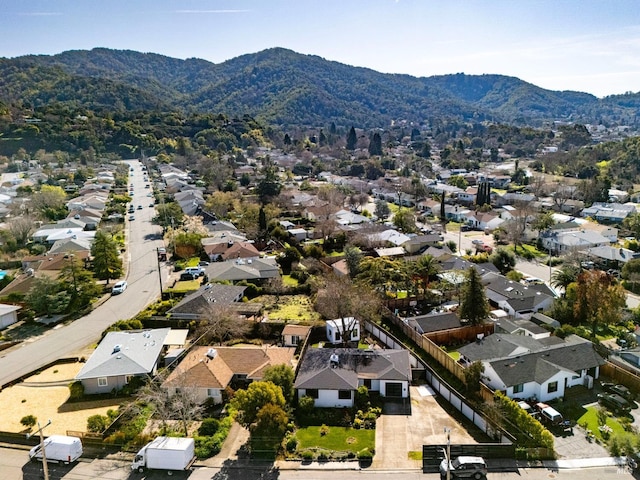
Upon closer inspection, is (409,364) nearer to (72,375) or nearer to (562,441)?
(562,441)

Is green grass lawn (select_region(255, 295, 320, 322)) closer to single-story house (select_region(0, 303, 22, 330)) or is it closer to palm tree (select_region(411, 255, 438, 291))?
palm tree (select_region(411, 255, 438, 291))

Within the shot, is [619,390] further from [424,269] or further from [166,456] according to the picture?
[166,456]

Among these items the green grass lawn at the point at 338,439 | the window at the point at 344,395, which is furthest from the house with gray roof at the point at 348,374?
the green grass lawn at the point at 338,439

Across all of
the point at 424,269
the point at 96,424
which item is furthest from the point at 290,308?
the point at 96,424

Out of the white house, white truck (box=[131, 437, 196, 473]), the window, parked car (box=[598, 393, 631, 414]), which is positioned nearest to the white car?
the white house

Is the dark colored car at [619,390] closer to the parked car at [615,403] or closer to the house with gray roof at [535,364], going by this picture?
the parked car at [615,403]

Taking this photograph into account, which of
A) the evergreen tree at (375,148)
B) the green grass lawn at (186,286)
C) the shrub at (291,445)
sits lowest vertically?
the shrub at (291,445)

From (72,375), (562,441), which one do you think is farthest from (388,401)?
(72,375)
